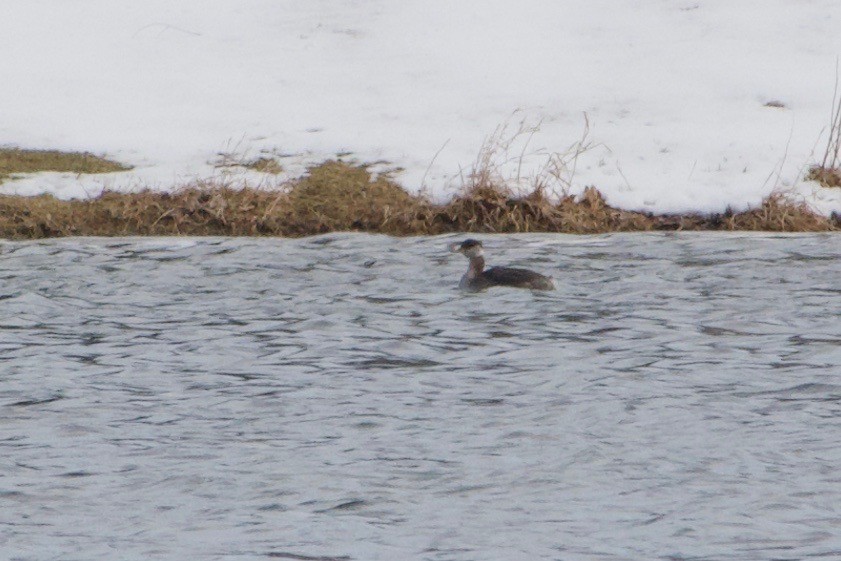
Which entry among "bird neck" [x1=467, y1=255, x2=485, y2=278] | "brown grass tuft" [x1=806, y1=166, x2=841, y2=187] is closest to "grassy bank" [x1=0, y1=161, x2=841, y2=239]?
"brown grass tuft" [x1=806, y1=166, x2=841, y2=187]

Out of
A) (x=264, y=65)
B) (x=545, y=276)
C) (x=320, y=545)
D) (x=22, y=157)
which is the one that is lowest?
(x=320, y=545)

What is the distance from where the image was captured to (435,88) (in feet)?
55.7

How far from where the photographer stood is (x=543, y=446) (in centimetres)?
713

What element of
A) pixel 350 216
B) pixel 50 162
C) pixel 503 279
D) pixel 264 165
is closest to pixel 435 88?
pixel 264 165

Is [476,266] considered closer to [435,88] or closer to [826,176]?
[826,176]

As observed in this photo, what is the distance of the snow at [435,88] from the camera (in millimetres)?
14219

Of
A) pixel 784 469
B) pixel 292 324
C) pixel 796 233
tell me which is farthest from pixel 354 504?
pixel 796 233

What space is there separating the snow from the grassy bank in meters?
0.28

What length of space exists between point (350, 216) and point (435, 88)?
403cm

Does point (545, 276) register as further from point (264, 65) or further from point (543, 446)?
point (264, 65)

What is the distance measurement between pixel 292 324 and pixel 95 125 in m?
6.56

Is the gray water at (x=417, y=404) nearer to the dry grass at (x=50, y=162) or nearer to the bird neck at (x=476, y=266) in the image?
the bird neck at (x=476, y=266)

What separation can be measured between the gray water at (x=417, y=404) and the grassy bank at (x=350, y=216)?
2.51 ft

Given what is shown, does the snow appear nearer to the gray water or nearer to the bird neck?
the gray water
